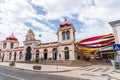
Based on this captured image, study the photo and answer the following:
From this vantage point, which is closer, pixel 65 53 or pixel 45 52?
pixel 65 53

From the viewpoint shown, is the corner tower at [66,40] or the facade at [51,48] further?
the facade at [51,48]

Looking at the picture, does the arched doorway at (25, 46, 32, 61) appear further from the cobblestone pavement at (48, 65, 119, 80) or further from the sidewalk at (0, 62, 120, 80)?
the cobblestone pavement at (48, 65, 119, 80)

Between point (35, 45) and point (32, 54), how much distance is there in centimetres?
314

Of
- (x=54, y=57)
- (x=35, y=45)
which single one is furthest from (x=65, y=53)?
(x=35, y=45)

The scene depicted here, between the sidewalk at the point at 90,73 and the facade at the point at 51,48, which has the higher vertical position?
the facade at the point at 51,48

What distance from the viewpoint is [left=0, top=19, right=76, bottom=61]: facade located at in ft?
103

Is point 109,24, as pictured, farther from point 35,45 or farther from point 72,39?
point 35,45

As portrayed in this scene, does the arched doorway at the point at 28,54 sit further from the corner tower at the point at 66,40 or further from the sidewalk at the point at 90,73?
the sidewalk at the point at 90,73

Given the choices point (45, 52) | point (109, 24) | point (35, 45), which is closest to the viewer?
point (109, 24)

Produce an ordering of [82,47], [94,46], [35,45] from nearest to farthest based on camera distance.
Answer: [94,46], [82,47], [35,45]

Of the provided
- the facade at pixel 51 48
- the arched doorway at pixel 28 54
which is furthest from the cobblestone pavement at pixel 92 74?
the arched doorway at pixel 28 54

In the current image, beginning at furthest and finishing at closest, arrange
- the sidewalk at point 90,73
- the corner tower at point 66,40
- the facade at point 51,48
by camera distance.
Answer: the facade at point 51,48
the corner tower at point 66,40
the sidewalk at point 90,73

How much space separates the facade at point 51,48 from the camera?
3150 cm

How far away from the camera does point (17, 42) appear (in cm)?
4869
